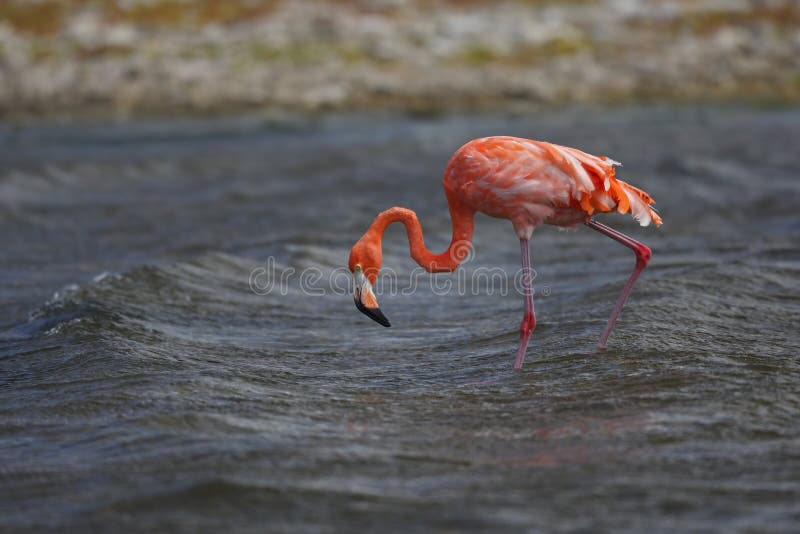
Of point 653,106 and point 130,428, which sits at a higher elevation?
point 653,106

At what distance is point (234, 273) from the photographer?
12125mm

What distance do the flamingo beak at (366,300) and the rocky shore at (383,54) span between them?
26.4 meters

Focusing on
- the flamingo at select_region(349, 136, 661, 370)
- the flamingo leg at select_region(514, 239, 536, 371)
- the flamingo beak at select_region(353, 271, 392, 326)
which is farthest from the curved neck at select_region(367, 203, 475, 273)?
the flamingo beak at select_region(353, 271, 392, 326)

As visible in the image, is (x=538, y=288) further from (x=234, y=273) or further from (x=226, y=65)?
(x=226, y=65)

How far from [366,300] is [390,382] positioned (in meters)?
0.61

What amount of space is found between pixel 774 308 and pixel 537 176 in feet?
8.57

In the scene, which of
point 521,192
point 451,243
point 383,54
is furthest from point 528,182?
point 383,54

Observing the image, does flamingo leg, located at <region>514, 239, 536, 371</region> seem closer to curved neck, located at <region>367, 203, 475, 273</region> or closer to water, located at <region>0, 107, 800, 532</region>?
water, located at <region>0, 107, 800, 532</region>

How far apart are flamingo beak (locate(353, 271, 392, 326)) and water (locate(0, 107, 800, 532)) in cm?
47

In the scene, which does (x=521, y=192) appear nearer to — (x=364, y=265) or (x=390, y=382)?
(x=364, y=265)

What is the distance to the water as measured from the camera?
5.41 metres

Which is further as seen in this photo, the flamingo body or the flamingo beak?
the flamingo body

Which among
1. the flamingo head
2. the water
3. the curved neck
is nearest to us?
the water

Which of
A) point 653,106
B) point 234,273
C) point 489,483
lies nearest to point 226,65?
point 653,106
